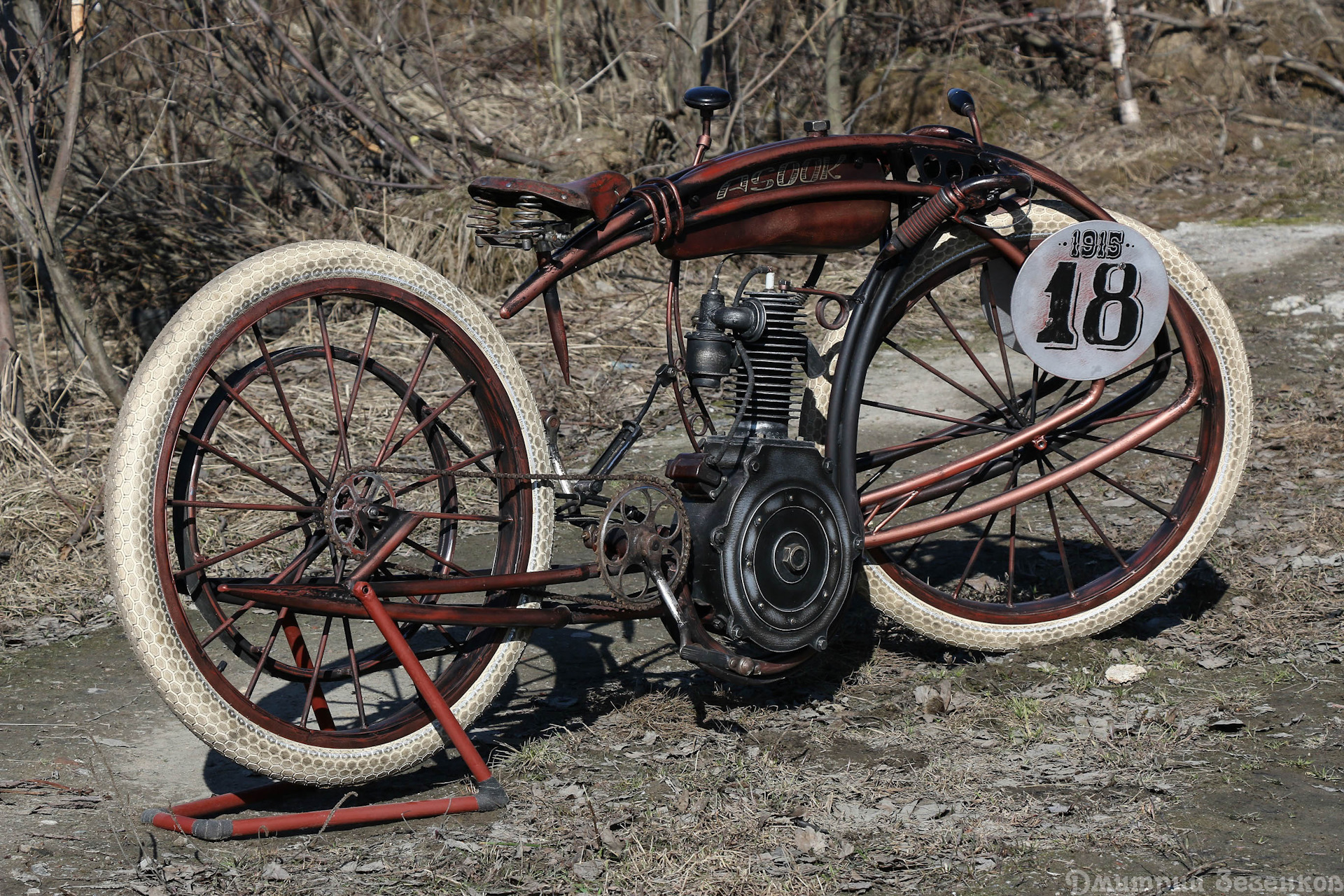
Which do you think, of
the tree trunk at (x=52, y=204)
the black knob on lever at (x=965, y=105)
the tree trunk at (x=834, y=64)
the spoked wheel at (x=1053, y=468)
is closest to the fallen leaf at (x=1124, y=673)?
the spoked wheel at (x=1053, y=468)

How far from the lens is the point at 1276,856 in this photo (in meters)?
2.48

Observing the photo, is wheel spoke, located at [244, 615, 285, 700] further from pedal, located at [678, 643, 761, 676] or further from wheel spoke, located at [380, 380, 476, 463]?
pedal, located at [678, 643, 761, 676]

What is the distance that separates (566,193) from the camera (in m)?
2.71

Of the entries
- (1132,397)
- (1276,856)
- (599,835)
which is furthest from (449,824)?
(1132,397)

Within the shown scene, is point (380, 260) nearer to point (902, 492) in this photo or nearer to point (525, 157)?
point (902, 492)

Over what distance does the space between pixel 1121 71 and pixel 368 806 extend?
397 inches

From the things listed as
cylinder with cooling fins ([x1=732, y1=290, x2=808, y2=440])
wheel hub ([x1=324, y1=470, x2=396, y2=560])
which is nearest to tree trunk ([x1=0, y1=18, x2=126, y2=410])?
wheel hub ([x1=324, y1=470, x2=396, y2=560])

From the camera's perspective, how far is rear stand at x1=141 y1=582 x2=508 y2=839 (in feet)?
8.43

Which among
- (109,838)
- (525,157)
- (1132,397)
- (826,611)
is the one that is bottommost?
(109,838)

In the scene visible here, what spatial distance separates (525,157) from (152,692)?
505 cm

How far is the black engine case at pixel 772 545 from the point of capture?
9.62ft

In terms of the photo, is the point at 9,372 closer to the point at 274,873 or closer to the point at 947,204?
the point at 274,873

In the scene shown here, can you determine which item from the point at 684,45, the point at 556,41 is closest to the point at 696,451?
the point at 684,45

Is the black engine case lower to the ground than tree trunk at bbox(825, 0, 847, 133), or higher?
lower
